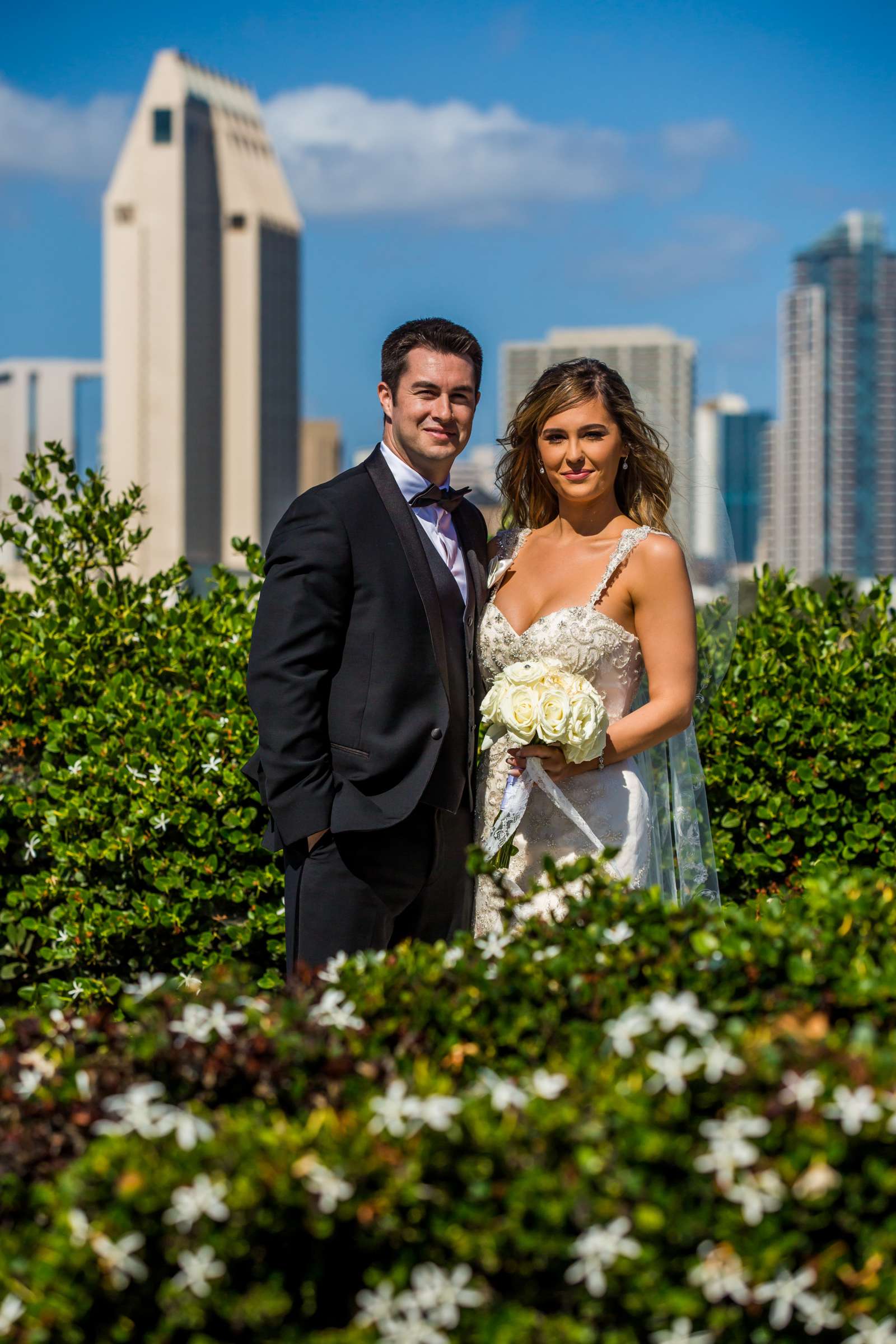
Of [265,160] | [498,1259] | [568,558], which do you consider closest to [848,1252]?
[498,1259]

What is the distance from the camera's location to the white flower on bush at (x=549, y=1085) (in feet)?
6.26

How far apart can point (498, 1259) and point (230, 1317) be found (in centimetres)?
35

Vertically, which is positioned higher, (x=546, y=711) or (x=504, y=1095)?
(x=546, y=711)

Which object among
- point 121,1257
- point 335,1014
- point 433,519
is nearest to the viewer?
point 121,1257

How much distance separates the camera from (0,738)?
464 centimetres

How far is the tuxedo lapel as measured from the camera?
3539mm

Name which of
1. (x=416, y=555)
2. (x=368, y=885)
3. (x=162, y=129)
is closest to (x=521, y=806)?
(x=368, y=885)

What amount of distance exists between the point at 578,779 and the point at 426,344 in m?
1.22

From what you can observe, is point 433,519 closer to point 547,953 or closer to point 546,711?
point 546,711

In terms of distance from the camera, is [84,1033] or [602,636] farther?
[602,636]

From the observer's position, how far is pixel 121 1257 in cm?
170

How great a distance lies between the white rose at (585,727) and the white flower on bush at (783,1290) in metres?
1.69

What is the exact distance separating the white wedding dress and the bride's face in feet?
0.57

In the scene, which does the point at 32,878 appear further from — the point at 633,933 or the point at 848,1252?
the point at 848,1252
